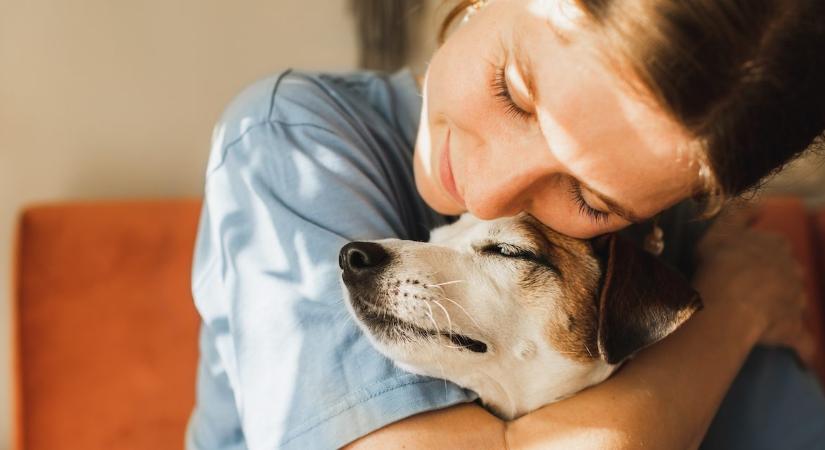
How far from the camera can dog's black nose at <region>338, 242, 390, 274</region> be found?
92cm

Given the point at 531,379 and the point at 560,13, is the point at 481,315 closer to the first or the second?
the point at 531,379

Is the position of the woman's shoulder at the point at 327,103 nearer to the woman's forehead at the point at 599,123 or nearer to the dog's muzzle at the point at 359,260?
the dog's muzzle at the point at 359,260

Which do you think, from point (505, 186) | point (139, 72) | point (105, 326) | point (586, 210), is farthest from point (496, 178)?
point (139, 72)

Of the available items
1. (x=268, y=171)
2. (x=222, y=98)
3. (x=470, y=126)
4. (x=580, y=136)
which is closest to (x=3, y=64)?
(x=222, y=98)

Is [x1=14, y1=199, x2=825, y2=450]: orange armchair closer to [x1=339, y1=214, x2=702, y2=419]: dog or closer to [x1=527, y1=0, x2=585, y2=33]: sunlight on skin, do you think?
[x1=339, y1=214, x2=702, y2=419]: dog

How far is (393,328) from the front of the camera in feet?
3.13

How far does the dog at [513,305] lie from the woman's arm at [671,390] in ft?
0.17

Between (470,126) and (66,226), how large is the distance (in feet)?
4.17

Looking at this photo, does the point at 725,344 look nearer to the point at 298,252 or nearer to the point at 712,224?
the point at 712,224

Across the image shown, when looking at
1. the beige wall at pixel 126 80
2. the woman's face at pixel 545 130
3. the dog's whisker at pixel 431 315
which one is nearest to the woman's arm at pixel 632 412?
the dog's whisker at pixel 431 315

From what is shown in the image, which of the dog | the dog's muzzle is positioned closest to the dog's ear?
the dog

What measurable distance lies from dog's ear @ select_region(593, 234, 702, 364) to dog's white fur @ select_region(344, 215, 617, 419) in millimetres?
48

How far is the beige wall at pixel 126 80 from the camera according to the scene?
6.05 ft

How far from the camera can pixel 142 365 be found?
1827mm
